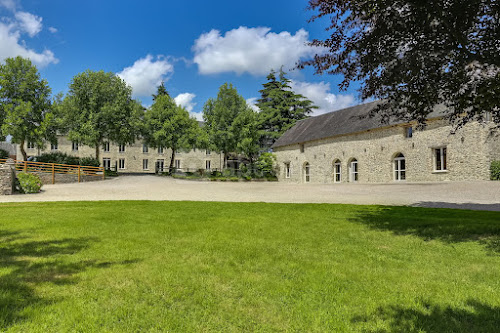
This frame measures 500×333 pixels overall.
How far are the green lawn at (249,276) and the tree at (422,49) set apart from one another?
301 centimetres

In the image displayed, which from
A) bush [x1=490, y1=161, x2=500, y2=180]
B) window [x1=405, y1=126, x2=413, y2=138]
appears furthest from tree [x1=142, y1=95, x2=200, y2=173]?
bush [x1=490, y1=161, x2=500, y2=180]

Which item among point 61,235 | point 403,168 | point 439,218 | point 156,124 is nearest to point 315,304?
point 61,235

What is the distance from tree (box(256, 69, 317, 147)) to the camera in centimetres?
4431

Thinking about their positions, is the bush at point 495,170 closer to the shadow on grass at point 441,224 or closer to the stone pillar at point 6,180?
the shadow on grass at point 441,224

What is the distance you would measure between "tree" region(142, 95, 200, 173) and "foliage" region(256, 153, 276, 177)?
9.05 meters

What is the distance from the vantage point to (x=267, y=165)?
3650cm

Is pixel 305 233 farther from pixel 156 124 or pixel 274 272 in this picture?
pixel 156 124

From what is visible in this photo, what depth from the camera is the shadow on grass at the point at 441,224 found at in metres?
5.96

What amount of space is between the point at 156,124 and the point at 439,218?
3657 centimetres

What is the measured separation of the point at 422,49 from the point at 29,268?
7.89m

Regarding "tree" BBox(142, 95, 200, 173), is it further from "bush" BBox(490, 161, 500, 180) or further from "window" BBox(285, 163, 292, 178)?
"bush" BBox(490, 161, 500, 180)

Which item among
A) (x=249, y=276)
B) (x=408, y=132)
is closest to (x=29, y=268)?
(x=249, y=276)

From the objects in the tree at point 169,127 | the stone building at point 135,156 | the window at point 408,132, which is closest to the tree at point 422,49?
the window at point 408,132

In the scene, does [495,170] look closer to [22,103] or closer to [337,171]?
[337,171]
